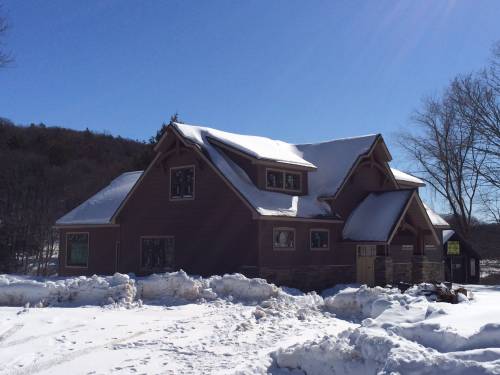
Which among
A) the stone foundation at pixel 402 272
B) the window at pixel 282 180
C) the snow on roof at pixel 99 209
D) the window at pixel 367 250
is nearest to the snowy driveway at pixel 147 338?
the window at pixel 282 180

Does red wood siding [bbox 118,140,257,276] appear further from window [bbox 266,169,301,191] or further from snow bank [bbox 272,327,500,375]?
snow bank [bbox 272,327,500,375]

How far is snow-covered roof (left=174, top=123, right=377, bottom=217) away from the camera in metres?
23.2

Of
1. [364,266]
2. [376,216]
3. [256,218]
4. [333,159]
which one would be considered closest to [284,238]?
[256,218]

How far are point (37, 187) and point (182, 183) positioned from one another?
19.7 meters

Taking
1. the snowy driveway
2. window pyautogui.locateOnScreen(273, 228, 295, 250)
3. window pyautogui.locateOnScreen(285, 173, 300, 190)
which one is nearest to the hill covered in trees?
window pyautogui.locateOnScreen(285, 173, 300, 190)

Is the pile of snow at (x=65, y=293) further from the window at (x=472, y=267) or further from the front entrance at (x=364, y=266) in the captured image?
the window at (x=472, y=267)

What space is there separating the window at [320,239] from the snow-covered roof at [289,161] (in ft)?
2.69

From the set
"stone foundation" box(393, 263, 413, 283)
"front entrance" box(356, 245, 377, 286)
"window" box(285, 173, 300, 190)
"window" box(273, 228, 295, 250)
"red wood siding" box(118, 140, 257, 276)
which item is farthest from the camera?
"stone foundation" box(393, 263, 413, 283)

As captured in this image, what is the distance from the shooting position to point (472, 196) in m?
45.4

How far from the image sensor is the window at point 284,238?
22969 mm

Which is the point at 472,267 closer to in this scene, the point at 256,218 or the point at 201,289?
the point at 256,218

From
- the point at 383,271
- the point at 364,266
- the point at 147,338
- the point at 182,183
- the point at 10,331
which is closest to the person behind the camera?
the point at 147,338

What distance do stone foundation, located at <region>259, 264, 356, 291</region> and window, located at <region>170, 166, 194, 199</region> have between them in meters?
5.17

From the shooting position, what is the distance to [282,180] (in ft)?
82.9
